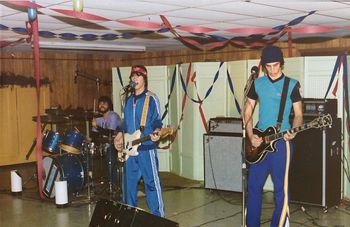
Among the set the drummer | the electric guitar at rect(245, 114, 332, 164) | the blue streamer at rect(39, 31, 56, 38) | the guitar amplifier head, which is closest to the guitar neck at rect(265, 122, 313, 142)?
the electric guitar at rect(245, 114, 332, 164)

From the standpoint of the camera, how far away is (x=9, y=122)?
8.66m

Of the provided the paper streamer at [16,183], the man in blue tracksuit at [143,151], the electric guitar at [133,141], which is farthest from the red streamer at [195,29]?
the paper streamer at [16,183]

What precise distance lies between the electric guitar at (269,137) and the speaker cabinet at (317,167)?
123 cm

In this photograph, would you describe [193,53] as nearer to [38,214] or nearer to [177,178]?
[177,178]

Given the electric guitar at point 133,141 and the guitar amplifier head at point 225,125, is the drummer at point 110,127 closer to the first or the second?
the guitar amplifier head at point 225,125

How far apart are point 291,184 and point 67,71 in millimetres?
5761

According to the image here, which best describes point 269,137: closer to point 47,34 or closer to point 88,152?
point 88,152

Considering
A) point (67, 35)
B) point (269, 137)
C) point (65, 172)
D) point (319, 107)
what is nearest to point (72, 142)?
point (65, 172)

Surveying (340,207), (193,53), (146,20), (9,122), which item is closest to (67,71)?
(9,122)

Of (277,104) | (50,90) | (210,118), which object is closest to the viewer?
(277,104)

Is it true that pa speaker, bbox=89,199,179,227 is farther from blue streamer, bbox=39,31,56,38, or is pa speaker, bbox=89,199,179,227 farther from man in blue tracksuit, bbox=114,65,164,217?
blue streamer, bbox=39,31,56,38

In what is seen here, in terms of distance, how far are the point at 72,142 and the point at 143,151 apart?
1.82 m

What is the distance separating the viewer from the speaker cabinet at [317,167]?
5094mm

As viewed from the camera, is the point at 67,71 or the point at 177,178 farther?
the point at 67,71
